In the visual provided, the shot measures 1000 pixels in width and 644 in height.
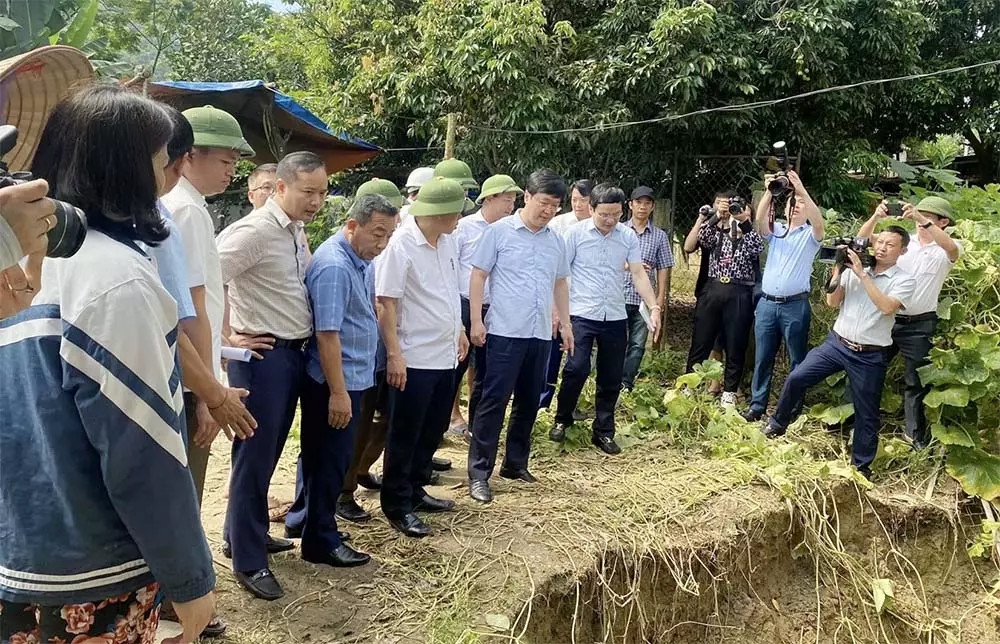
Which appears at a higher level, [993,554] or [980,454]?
[980,454]

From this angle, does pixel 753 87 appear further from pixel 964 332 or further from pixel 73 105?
pixel 73 105

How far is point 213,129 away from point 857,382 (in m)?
4.25

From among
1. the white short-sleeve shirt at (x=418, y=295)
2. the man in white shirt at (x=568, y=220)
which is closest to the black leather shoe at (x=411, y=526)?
the white short-sleeve shirt at (x=418, y=295)

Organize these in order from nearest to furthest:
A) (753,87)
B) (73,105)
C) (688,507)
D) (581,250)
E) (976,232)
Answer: (73,105)
(688,507)
(581,250)
(976,232)
(753,87)

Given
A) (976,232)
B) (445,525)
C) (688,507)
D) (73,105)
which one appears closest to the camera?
(73,105)

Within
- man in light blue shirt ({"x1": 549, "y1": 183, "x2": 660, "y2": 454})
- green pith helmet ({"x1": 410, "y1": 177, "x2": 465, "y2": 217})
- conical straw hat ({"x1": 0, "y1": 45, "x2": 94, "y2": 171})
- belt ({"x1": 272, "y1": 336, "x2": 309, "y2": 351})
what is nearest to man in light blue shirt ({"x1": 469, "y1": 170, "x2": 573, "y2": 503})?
green pith helmet ({"x1": 410, "y1": 177, "x2": 465, "y2": 217})

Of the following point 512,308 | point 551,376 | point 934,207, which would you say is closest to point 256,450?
point 512,308

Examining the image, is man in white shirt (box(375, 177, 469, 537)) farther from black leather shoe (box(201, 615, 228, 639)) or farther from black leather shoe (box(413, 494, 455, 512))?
black leather shoe (box(201, 615, 228, 639))

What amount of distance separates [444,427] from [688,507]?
1488mm

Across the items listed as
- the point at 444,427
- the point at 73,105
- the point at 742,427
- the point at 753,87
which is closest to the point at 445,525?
the point at 444,427

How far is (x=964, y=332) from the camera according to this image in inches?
200

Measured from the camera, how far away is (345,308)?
117 inches

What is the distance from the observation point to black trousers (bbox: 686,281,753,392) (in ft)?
19.1

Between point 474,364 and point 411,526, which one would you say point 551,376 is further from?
point 411,526
